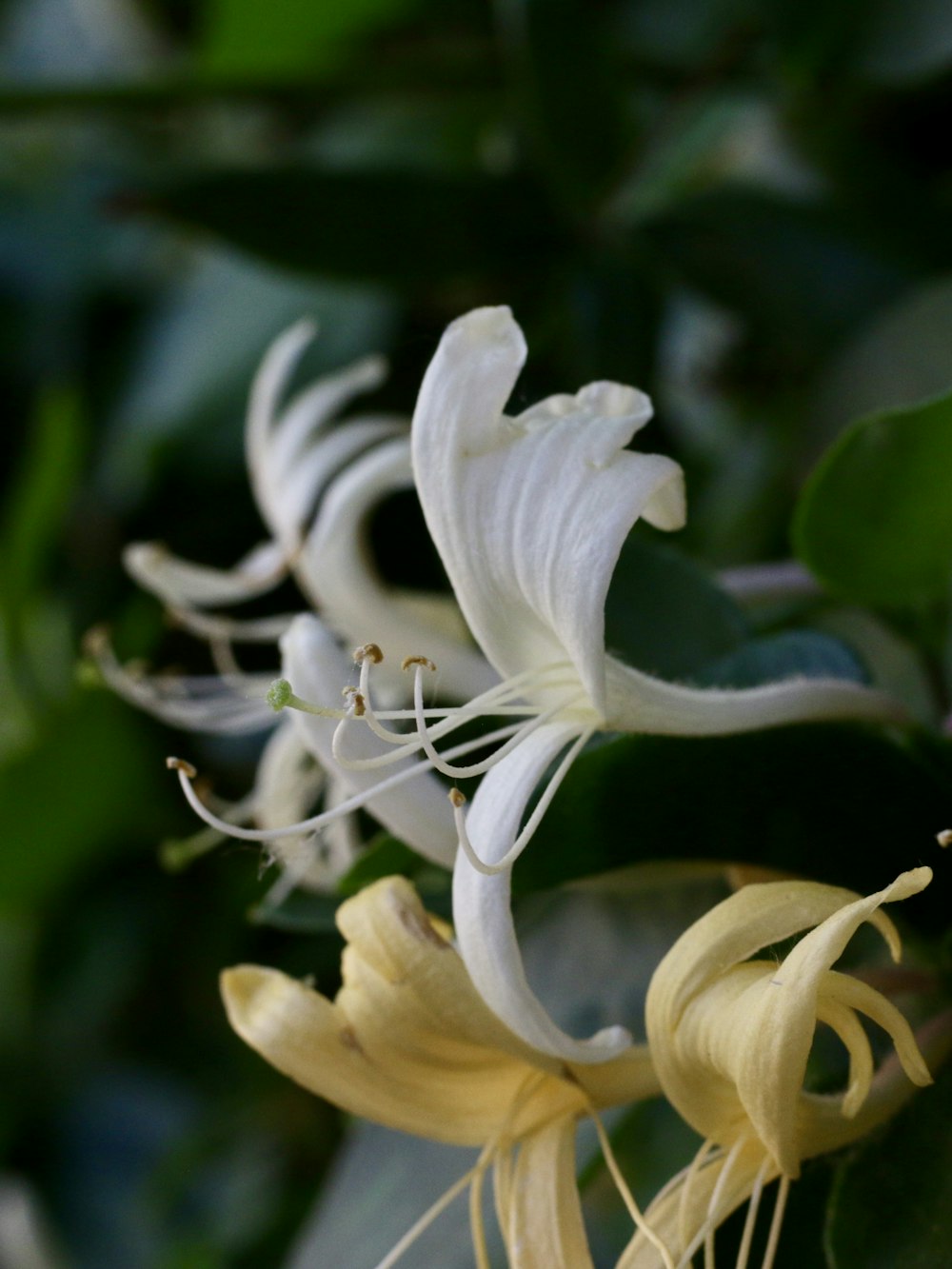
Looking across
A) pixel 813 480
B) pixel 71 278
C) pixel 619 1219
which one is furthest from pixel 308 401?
pixel 71 278

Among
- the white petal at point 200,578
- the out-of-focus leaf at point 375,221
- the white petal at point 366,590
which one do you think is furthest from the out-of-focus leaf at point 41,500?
the white petal at point 366,590

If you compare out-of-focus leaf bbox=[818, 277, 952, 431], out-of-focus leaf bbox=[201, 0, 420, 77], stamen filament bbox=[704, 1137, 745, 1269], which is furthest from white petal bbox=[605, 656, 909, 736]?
out-of-focus leaf bbox=[201, 0, 420, 77]

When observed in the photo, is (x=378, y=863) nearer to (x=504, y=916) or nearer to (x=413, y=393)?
(x=504, y=916)

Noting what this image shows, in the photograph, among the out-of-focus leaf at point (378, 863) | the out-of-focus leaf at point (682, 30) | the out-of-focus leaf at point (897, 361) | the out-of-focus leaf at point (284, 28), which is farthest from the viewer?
the out-of-focus leaf at point (284, 28)

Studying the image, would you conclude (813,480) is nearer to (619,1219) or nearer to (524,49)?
(619,1219)

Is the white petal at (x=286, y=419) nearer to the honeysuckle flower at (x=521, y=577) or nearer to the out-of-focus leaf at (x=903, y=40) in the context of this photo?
the honeysuckle flower at (x=521, y=577)
